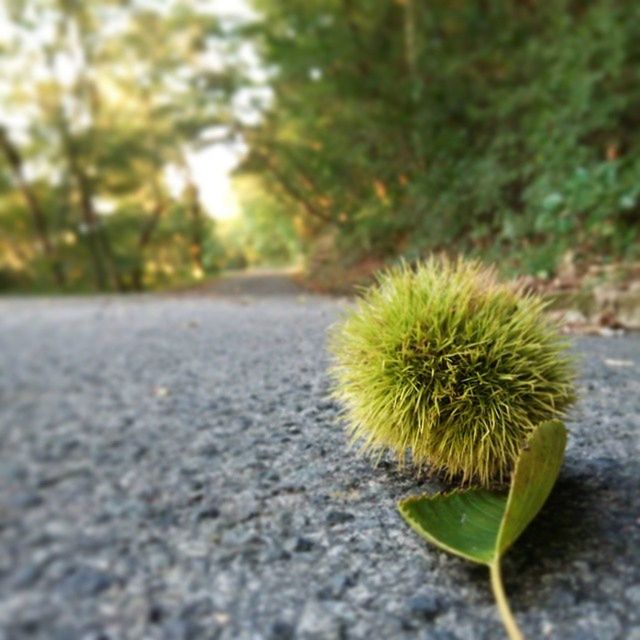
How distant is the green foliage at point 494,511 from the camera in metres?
0.68

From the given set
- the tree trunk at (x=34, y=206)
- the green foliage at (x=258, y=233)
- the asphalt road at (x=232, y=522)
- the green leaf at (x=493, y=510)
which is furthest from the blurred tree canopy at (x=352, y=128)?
the green leaf at (x=493, y=510)

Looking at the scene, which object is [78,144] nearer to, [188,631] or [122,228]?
[122,228]

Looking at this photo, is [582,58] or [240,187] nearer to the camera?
[582,58]

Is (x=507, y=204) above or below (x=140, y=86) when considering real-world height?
below

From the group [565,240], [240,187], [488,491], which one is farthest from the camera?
[240,187]

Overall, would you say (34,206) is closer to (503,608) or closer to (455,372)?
(455,372)

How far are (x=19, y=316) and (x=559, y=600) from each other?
3.28ft

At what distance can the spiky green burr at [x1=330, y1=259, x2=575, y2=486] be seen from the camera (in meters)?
0.84

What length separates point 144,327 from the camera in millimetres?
1779

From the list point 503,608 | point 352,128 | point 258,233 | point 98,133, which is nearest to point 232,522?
point 503,608

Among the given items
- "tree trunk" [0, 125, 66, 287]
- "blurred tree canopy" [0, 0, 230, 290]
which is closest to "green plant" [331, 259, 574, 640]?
"blurred tree canopy" [0, 0, 230, 290]

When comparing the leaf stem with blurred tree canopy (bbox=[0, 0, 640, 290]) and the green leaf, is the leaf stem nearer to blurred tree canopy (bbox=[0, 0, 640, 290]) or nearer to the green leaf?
the green leaf

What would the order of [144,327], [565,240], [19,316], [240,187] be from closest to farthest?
[19,316] → [144,327] → [565,240] → [240,187]

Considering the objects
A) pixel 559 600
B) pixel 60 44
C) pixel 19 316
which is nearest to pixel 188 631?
pixel 559 600
